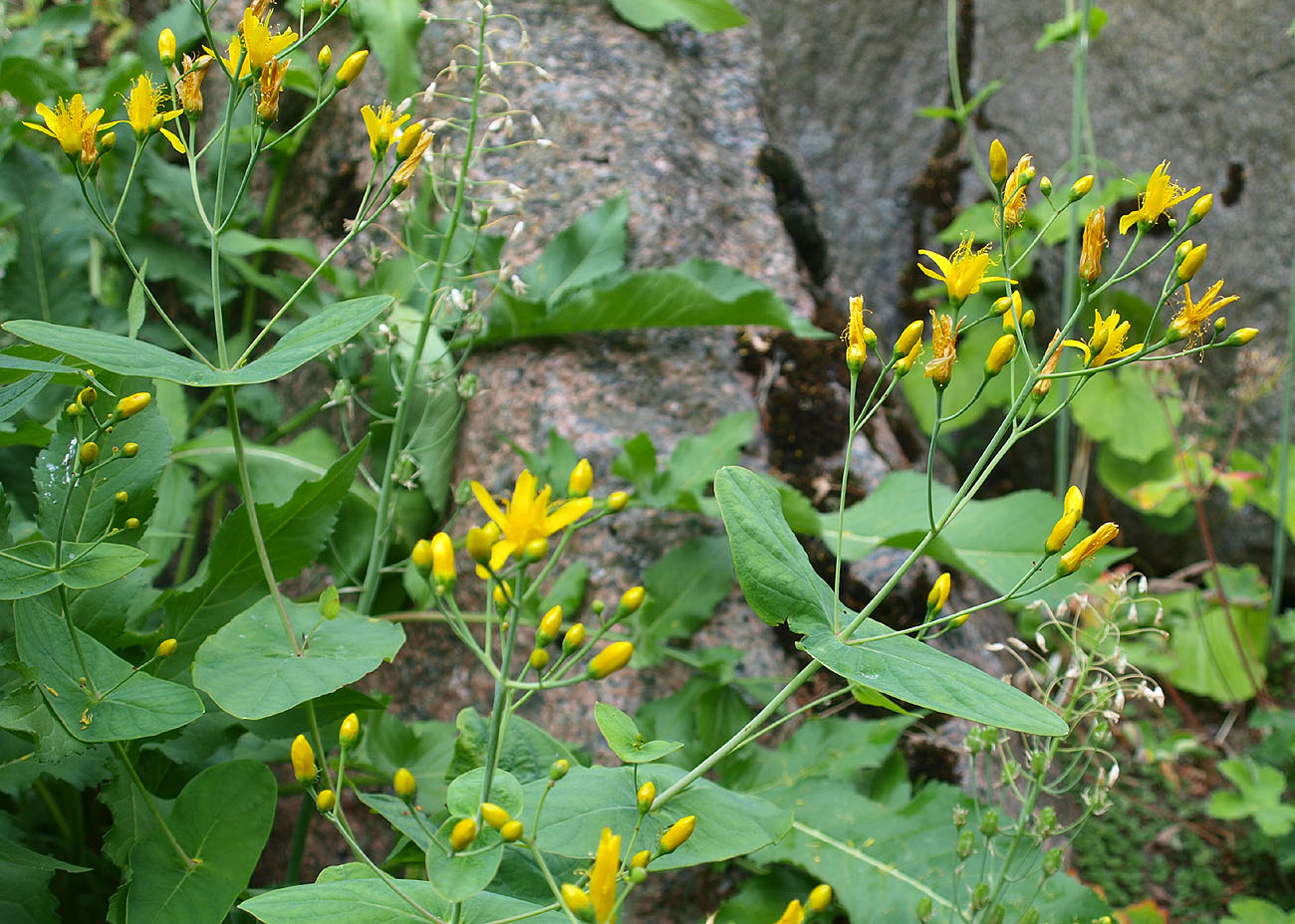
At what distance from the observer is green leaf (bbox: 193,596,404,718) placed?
3.11 ft

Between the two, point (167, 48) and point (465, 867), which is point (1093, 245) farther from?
point (167, 48)

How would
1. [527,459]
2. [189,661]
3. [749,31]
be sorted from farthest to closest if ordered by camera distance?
[749,31] < [527,459] < [189,661]

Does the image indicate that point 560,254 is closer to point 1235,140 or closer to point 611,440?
point 611,440

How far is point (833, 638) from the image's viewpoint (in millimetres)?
916

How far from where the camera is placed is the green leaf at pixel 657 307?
1.88m

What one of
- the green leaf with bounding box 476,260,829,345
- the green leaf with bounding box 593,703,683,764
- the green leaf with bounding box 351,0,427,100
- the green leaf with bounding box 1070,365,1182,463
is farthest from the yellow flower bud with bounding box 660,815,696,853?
the green leaf with bounding box 1070,365,1182,463

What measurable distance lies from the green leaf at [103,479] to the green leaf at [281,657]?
0.70 feet

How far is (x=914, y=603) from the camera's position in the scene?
6.21 feet

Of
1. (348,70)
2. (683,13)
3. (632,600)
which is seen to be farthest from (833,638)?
(683,13)

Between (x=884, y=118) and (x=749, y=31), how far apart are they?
47.9 inches

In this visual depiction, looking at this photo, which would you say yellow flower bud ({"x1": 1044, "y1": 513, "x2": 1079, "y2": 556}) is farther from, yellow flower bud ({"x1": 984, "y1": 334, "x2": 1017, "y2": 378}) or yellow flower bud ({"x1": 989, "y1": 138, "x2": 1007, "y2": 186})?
yellow flower bud ({"x1": 989, "y1": 138, "x2": 1007, "y2": 186})

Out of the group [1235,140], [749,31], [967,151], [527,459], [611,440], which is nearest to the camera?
[527,459]

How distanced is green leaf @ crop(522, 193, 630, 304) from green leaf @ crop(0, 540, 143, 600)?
1.10m

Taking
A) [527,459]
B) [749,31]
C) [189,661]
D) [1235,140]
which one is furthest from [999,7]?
[189,661]
